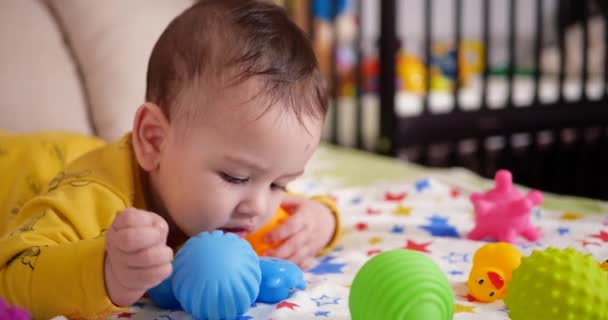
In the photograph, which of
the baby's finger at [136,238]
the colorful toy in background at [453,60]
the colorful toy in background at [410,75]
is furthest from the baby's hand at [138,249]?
the colorful toy in background at [453,60]

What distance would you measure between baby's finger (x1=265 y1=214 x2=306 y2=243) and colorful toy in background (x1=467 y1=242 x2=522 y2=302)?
246 mm

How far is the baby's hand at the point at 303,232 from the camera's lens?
95cm

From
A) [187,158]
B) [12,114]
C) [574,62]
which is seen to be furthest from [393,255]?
[574,62]

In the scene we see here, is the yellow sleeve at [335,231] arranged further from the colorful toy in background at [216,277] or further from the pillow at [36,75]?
the pillow at [36,75]

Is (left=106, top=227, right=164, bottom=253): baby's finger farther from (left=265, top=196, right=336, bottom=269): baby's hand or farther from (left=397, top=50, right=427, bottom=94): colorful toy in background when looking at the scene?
(left=397, top=50, right=427, bottom=94): colorful toy in background

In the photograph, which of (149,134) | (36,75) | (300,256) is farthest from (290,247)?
(36,75)

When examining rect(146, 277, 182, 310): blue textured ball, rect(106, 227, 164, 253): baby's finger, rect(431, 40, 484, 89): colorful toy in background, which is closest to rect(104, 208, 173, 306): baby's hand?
rect(106, 227, 164, 253): baby's finger

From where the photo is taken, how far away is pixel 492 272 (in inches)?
31.9

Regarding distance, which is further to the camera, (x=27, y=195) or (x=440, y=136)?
(x=440, y=136)

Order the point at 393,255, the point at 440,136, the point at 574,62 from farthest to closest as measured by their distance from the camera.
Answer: the point at 574,62
the point at 440,136
the point at 393,255

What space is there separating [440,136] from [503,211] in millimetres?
1190

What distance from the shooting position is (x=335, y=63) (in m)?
2.34

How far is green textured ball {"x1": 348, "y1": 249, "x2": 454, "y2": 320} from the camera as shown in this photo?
632 mm

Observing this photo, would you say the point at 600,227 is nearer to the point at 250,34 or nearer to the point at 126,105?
the point at 250,34
